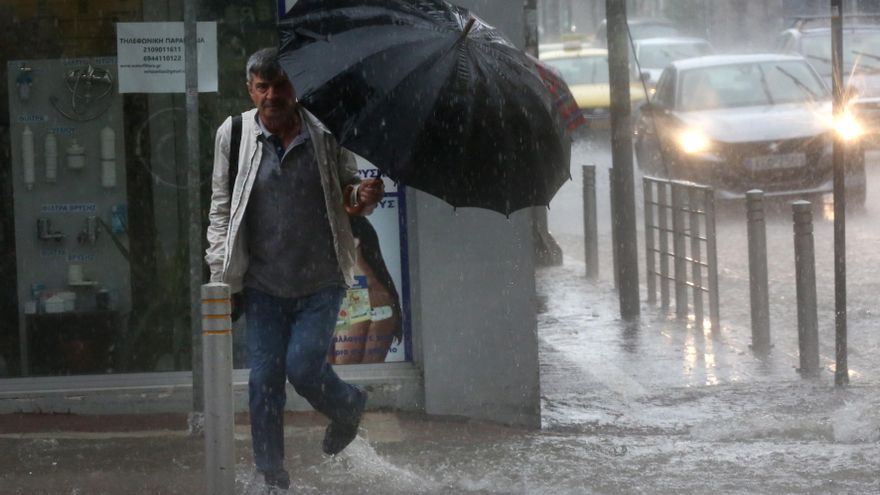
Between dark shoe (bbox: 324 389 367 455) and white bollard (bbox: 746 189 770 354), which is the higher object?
white bollard (bbox: 746 189 770 354)

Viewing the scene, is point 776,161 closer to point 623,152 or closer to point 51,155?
point 623,152

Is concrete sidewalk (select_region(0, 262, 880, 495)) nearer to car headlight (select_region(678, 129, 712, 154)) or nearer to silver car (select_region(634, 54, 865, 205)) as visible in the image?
silver car (select_region(634, 54, 865, 205))

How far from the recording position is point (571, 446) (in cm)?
755

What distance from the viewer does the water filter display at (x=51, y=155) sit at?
8.21m

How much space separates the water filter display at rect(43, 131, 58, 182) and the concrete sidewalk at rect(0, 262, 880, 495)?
1.27 metres

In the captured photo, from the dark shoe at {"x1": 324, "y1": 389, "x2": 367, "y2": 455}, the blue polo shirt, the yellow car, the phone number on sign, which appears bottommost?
the dark shoe at {"x1": 324, "y1": 389, "x2": 367, "y2": 455}

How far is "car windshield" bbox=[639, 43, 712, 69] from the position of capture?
98.0 ft

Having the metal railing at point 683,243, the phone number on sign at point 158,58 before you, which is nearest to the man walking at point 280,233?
the phone number on sign at point 158,58

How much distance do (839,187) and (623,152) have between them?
284 centimetres

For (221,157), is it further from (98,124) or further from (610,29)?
(610,29)

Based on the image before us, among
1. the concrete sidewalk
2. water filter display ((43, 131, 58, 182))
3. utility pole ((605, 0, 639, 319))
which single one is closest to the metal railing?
utility pole ((605, 0, 639, 319))

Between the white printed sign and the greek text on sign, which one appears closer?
the white printed sign

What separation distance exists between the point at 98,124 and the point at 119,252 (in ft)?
2.26

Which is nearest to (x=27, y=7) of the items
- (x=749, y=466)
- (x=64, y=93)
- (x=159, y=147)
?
(x=64, y=93)
